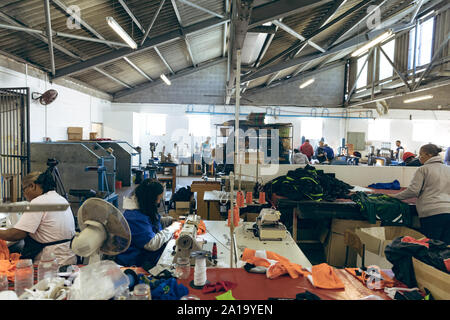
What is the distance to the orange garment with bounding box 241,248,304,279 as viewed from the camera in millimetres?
1693

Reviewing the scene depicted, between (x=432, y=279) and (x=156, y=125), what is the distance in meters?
10.9

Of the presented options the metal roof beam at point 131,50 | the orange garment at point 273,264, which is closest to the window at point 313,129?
the metal roof beam at point 131,50

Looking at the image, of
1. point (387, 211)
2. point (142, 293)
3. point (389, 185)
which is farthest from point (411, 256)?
point (389, 185)

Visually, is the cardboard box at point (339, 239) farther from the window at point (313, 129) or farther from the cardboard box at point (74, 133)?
the window at point (313, 129)

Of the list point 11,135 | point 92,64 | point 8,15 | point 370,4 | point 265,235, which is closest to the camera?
point 265,235

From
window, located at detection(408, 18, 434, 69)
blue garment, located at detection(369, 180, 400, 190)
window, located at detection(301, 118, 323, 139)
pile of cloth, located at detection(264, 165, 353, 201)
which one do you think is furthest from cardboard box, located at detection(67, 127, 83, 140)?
window, located at detection(408, 18, 434, 69)

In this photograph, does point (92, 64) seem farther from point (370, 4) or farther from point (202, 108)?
point (370, 4)

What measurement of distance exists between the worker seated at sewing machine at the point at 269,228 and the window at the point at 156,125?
943 centimetres

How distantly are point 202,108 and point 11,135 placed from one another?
690 cm

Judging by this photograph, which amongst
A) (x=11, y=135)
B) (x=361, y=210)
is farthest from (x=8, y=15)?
(x=361, y=210)

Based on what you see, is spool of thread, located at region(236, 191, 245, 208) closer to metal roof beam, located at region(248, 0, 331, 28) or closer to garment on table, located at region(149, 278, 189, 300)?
garment on table, located at region(149, 278, 189, 300)

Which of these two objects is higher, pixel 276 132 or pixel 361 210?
pixel 276 132

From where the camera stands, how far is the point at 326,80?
12125mm

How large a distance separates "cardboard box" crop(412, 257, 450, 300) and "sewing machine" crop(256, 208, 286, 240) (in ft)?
3.37
